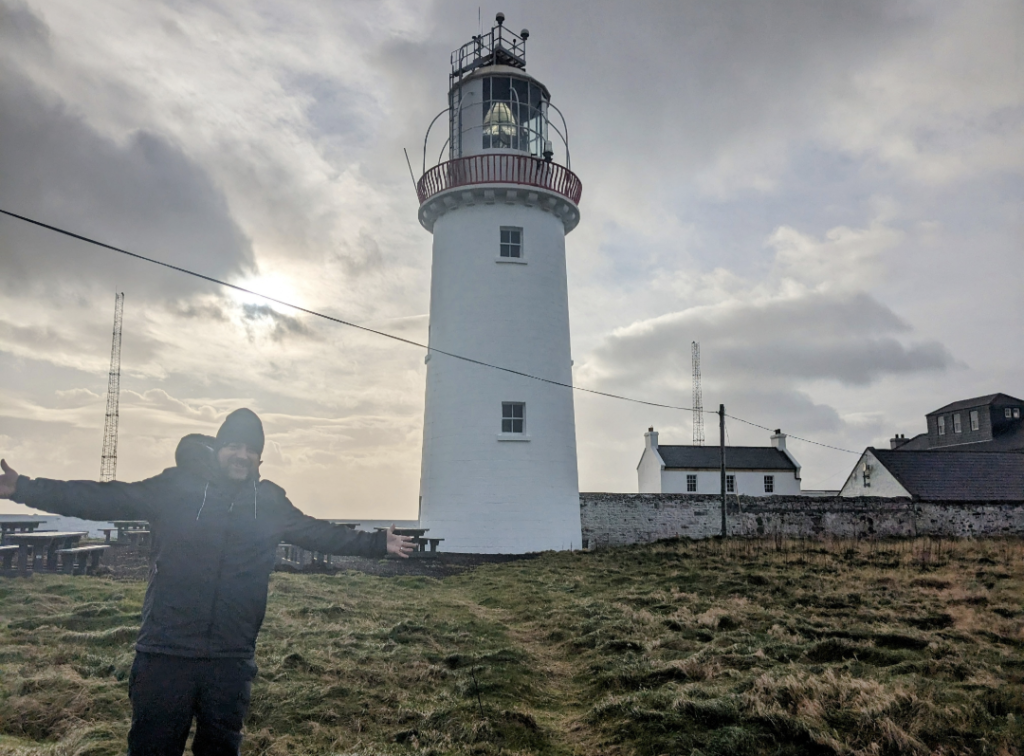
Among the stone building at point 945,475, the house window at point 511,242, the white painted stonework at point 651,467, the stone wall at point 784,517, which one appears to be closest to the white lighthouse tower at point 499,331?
the house window at point 511,242

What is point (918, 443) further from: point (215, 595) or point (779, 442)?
point (215, 595)

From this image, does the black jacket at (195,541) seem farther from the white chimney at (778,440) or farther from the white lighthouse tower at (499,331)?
the white chimney at (778,440)

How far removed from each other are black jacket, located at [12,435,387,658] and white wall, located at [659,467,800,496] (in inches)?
1449

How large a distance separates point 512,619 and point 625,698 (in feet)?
15.2

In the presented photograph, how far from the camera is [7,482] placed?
3582 millimetres

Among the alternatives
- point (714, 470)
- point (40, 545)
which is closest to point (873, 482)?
point (714, 470)

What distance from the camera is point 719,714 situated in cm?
555

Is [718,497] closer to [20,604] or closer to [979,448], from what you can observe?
[20,604]

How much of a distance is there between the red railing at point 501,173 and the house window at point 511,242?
1.25m

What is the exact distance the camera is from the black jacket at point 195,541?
3.69 meters

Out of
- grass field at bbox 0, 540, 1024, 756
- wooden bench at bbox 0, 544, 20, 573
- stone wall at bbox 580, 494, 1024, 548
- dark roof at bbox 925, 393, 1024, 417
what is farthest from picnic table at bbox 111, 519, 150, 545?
dark roof at bbox 925, 393, 1024, 417

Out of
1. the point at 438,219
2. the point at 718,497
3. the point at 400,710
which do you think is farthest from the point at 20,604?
the point at 718,497

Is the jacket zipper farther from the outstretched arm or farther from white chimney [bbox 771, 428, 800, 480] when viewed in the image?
white chimney [bbox 771, 428, 800, 480]

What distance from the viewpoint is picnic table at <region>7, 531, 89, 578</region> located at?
1230 centimetres
